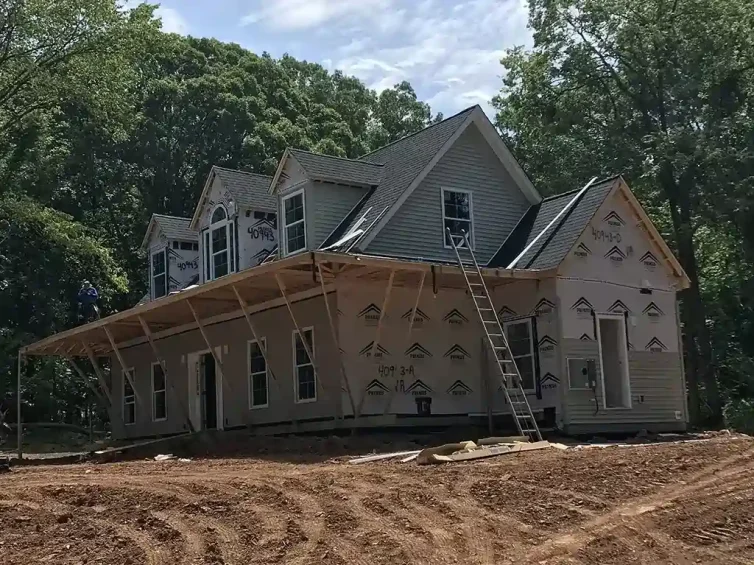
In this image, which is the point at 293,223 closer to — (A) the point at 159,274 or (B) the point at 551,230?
(B) the point at 551,230

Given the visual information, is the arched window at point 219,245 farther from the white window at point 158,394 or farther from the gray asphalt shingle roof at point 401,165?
the gray asphalt shingle roof at point 401,165

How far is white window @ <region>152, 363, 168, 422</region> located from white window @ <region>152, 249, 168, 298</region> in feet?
7.41

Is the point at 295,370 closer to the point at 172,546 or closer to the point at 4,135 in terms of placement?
the point at 172,546

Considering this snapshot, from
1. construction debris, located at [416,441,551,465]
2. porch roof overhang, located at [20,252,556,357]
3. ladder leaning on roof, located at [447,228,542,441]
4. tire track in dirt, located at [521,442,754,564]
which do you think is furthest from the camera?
ladder leaning on roof, located at [447,228,542,441]

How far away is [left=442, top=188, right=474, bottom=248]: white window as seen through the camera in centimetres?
2016

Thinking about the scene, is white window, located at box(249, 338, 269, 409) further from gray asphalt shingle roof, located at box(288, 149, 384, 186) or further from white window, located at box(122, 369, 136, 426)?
white window, located at box(122, 369, 136, 426)

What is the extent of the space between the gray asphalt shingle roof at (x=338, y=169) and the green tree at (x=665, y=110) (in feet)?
38.0

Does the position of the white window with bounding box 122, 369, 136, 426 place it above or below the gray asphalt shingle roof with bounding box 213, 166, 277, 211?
below

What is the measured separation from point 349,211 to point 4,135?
13.5 metres

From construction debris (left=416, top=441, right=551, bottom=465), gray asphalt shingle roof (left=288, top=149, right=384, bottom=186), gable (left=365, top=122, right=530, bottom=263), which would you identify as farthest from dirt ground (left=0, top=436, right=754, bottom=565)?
gray asphalt shingle roof (left=288, top=149, right=384, bottom=186)

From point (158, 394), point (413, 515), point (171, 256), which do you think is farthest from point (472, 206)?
point (413, 515)

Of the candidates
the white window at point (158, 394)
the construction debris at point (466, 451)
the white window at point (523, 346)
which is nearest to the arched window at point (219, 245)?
the white window at point (158, 394)

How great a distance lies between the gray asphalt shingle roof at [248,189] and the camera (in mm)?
21594

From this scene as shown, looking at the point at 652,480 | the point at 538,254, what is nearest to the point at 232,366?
the point at 538,254
